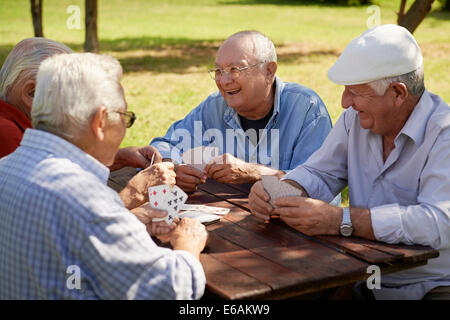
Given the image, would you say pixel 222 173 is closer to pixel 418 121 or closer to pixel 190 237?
pixel 190 237

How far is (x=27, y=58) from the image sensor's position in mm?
2971

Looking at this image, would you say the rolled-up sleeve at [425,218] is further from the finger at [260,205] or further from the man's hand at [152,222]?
the man's hand at [152,222]

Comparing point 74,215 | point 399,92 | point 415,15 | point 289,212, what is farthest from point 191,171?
point 415,15

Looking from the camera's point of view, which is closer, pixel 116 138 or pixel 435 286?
pixel 116 138

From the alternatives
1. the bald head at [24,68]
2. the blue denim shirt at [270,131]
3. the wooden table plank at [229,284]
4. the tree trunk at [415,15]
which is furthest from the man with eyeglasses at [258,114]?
the tree trunk at [415,15]

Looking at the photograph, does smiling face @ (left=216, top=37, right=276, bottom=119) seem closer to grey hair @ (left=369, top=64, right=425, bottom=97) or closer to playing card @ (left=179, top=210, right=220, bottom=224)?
playing card @ (left=179, top=210, right=220, bottom=224)

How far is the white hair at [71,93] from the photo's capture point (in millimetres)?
1961

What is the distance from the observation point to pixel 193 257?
2117 millimetres

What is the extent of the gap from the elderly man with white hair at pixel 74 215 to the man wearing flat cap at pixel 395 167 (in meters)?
0.81

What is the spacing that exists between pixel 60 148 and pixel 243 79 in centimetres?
205

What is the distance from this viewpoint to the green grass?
434 inches
